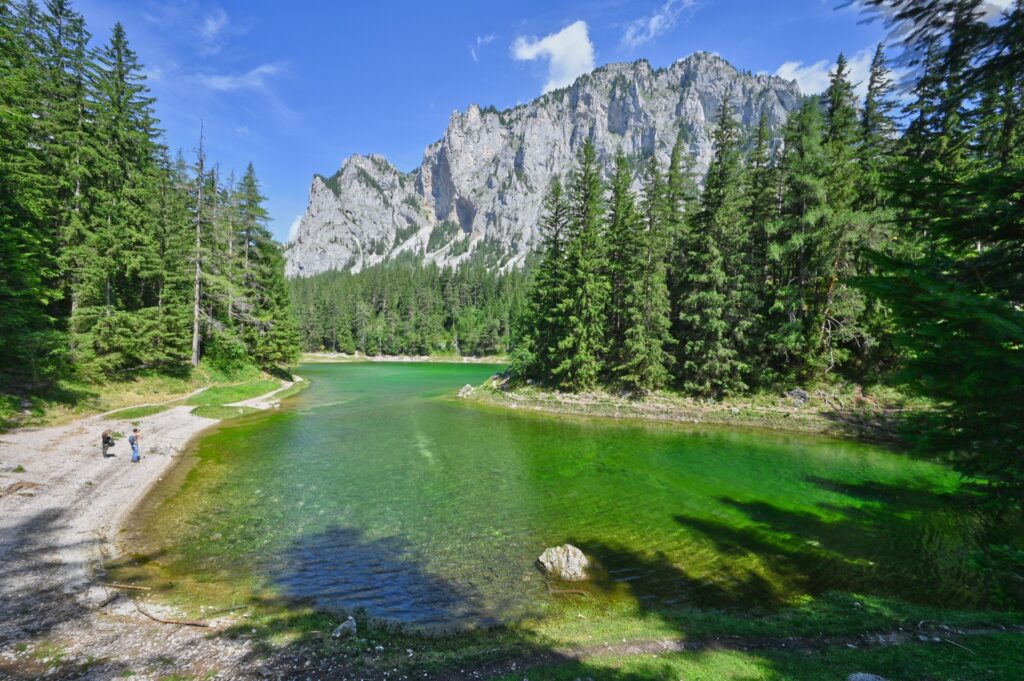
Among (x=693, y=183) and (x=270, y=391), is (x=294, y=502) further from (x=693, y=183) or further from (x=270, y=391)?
(x=693, y=183)

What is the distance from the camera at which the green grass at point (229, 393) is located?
33000mm

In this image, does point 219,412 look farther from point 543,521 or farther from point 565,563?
point 565,563

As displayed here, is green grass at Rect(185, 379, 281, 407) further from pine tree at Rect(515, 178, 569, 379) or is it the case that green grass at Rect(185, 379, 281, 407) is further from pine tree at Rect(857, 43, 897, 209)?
pine tree at Rect(857, 43, 897, 209)

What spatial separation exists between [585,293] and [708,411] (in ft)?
47.3

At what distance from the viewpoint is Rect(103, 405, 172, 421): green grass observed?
24.8 meters

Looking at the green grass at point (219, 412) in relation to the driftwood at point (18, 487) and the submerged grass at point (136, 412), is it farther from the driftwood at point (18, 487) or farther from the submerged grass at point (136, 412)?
the driftwood at point (18, 487)

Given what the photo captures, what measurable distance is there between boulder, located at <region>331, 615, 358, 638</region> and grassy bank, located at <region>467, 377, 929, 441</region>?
27973mm

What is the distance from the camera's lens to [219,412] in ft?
100

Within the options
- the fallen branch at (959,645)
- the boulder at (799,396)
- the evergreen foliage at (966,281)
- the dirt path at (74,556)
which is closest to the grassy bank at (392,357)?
the boulder at (799,396)

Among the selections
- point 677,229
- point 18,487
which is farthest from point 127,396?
point 677,229

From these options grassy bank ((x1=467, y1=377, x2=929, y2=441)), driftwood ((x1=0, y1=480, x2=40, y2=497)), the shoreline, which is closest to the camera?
driftwood ((x1=0, y1=480, x2=40, y2=497))

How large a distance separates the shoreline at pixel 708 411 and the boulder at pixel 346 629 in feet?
91.4

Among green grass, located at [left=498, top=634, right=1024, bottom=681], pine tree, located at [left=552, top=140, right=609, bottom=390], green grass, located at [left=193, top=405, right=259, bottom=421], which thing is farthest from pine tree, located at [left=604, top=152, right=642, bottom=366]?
green grass, located at [left=498, top=634, right=1024, bottom=681]

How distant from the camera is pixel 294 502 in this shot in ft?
52.5
